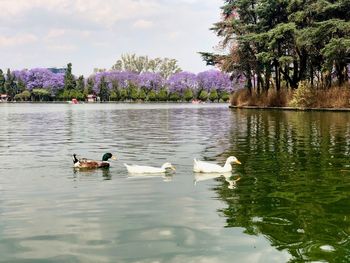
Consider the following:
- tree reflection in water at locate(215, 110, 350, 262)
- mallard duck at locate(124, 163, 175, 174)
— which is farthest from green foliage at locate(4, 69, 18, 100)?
mallard duck at locate(124, 163, 175, 174)

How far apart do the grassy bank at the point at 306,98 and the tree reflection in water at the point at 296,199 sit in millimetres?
29069

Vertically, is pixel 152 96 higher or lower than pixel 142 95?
lower

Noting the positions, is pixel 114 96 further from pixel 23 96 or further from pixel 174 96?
pixel 23 96

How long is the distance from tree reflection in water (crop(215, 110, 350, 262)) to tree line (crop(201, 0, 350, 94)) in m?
27.6

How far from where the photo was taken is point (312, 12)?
48906mm

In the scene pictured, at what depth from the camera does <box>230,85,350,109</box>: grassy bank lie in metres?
45.1

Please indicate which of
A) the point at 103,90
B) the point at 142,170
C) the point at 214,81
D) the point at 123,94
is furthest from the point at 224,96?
the point at 142,170

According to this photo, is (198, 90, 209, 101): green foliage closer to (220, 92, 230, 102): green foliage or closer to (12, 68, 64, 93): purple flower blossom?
(220, 92, 230, 102): green foliage

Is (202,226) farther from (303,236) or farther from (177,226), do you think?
(303,236)

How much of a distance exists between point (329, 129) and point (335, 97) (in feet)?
72.5

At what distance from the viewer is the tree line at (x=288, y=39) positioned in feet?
145

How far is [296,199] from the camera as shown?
9.23 m

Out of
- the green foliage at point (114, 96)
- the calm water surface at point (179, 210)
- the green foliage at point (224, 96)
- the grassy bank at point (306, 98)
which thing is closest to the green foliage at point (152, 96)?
the green foliage at point (114, 96)

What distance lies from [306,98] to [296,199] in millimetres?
41377
